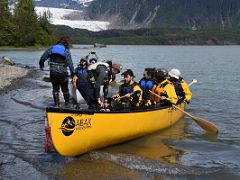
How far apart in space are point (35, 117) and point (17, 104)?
3.00 metres

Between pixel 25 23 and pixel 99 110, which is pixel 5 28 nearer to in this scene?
pixel 25 23

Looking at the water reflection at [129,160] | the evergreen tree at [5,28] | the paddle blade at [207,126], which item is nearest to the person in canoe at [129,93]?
the water reflection at [129,160]

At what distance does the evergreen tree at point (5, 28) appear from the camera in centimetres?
9399

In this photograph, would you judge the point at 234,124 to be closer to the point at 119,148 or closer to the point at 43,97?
the point at 119,148

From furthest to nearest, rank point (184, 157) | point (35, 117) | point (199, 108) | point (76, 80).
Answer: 1. point (199, 108)
2. point (35, 117)
3. point (76, 80)
4. point (184, 157)

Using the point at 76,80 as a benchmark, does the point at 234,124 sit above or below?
below

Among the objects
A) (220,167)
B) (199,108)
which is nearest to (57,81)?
(220,167)

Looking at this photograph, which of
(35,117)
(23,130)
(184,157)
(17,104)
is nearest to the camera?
(184,157)

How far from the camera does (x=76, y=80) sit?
12.6m

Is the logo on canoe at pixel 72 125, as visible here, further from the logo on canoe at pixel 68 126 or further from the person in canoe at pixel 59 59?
the person in canoe at pixel 59 59

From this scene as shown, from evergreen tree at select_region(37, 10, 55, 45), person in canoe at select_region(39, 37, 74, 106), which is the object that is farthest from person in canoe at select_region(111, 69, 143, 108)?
evergreen tree at select_region(37, 10, 55, 45)

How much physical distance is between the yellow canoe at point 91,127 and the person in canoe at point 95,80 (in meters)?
0.89

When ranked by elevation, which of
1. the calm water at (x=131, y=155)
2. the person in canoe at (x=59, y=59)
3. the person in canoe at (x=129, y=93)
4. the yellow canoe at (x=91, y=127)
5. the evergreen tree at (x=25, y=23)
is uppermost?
the evergreen tree at (x=25, y=23)

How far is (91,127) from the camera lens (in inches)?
401
